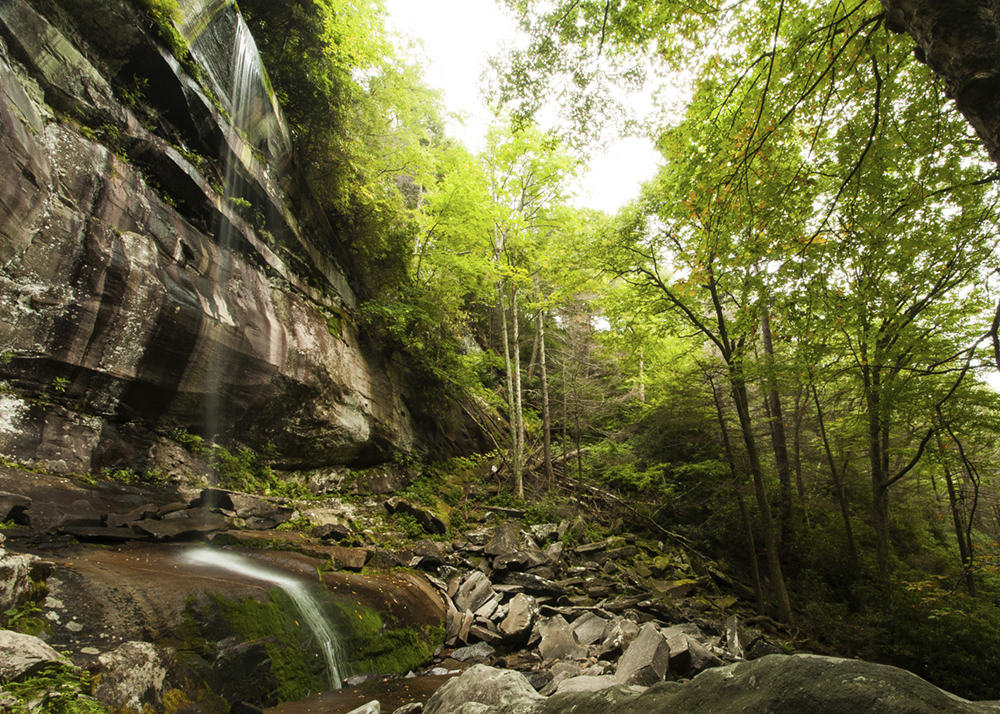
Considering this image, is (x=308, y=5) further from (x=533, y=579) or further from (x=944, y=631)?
(x=944, y=631)

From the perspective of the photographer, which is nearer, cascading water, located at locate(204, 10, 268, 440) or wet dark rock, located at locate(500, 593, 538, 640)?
wet dark rock, located at locate(500, 593, 538, 640)

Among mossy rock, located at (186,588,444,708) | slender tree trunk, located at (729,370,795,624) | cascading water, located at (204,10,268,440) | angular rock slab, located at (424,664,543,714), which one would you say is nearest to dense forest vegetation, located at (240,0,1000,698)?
slender tree trunk, located at (729,370,795,624)

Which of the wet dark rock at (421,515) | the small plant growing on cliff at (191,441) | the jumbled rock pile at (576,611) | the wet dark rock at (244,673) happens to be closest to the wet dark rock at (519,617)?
the jumbled rock pile at (576,611)

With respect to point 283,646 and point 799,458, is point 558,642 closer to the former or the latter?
point 283,646

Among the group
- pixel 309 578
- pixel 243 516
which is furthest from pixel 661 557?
pixel 243 516

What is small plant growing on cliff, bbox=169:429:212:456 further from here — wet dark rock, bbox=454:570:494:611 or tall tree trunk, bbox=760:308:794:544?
tall tree trunk, bbox=760:308:794:544

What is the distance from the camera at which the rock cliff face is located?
653cm

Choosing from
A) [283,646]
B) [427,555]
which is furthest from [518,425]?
[283,646]

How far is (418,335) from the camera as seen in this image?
45.7ft

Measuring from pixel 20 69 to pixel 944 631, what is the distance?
17285 mm

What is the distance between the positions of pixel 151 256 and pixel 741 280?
11551 millimetres

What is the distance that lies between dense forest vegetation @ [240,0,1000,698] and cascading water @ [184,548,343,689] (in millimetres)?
6916

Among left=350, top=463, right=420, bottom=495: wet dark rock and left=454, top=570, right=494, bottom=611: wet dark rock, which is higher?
left=350, top=463, right=420, bottom=495: wet dark rock

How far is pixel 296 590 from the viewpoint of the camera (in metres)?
6.16
